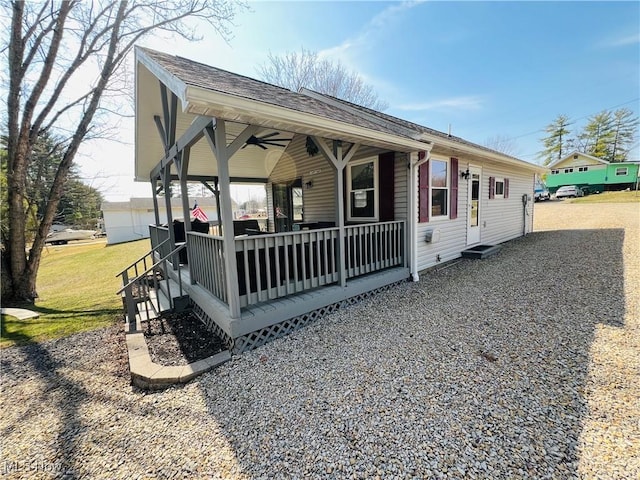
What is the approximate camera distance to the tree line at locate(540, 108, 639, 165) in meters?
32.5

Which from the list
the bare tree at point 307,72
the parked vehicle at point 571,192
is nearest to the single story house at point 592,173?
the parked vehicle at point 571,192

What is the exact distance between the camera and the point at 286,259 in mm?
4047

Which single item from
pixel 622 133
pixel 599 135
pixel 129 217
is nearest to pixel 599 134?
pixel 599 135

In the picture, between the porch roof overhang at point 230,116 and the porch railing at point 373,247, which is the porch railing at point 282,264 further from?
the porch roof overhang at point 230,116

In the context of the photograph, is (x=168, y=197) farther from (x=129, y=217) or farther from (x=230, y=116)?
(x=129, y=217)

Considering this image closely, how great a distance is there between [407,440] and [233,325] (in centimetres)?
223

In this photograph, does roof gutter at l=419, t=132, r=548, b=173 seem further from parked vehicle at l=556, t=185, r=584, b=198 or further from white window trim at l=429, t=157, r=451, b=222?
parked vehicle at l=556, t=185, r=584, b=198

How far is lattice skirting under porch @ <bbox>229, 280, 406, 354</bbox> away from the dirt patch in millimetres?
391

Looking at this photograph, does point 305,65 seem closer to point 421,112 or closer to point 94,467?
point 421,112

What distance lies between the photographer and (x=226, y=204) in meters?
3.31

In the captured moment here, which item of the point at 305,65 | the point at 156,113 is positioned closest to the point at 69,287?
the point at 156,113

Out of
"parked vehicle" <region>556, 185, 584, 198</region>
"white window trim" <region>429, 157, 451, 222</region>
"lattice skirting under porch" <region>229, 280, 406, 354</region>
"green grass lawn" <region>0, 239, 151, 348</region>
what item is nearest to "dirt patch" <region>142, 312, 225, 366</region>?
"lattice skirting under porch" <region>229, 280, 406, 354</region>

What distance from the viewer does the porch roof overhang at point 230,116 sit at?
2.86 m

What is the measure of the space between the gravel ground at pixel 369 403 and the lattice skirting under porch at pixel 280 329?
123 mm
